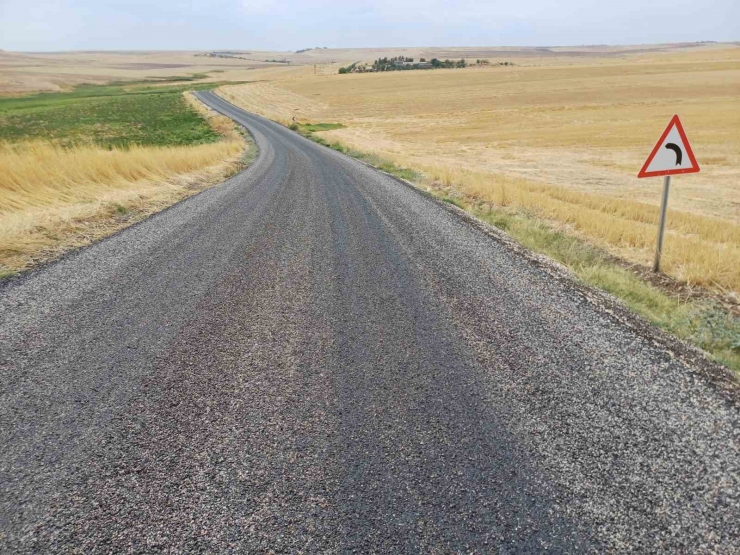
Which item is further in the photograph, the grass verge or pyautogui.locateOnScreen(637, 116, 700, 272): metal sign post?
pyautogui.locateOnScreen(637, 116, 700, 272): metal sign post

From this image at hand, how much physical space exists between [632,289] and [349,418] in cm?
474

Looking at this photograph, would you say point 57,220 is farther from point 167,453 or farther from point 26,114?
point 26,114

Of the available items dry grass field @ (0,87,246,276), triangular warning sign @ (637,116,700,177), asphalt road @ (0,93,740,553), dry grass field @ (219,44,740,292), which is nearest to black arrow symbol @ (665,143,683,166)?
triangular warning sign @ (637,116,700,177)

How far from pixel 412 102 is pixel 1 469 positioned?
70.1 meters

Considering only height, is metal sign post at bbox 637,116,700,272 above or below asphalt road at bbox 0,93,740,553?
above

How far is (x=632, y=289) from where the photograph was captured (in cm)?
630

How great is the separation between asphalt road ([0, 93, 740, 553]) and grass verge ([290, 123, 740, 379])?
0.49m

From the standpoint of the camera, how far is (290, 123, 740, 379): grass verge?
4867 mm

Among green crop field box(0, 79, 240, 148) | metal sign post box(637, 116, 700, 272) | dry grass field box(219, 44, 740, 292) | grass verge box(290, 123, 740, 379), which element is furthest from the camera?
green crop field box(0, 79, 240, 148)

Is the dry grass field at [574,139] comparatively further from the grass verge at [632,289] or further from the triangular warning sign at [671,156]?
the triangular warning sign at [671,156]

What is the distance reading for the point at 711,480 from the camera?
293 centimetres

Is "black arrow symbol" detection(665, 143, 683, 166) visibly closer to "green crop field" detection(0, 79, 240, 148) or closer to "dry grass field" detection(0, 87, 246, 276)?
"dry grass field" detection(0, 87, 246, 276)

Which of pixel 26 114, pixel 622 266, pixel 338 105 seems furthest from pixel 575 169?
pixel 26 114

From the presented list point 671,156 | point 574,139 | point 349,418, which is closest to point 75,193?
point 349,418
